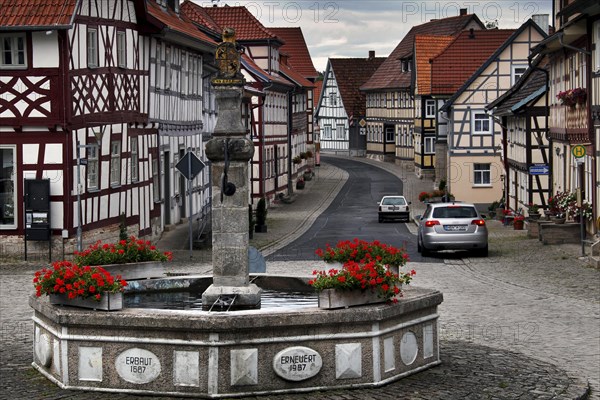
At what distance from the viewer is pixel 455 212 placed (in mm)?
32719

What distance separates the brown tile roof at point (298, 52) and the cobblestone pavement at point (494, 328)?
69.4m

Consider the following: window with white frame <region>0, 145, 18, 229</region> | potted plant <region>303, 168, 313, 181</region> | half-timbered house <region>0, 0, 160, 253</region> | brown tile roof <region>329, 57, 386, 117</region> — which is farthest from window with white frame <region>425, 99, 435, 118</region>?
window with white frame <region>0, 145, 18, 229</region>

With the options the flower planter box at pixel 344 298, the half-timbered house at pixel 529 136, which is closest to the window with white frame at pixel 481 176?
the half-timbered house at pixel 529 136

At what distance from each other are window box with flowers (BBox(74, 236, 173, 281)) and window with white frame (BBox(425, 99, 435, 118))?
66.5 m

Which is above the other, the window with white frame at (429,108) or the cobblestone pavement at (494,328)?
the window with white frame at (429,108)

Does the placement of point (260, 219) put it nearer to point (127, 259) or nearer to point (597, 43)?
point (597, 43)

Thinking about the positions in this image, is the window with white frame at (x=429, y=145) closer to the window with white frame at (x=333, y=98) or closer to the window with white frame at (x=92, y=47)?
the window with white frame at (x=333, y=98)

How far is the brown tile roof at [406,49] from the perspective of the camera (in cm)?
9525

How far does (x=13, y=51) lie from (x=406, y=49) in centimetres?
7370

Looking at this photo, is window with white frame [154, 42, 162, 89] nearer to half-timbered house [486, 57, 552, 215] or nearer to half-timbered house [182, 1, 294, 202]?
half-timbered house [486, 57, 552, 215]

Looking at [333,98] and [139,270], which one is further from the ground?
[333,98]

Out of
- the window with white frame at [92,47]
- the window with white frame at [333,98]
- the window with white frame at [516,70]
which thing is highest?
the window with white frame at [333,98]

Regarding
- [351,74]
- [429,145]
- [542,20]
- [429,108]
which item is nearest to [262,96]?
[542,20]

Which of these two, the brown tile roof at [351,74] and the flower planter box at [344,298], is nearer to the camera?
the flower planter box at [344,298]
